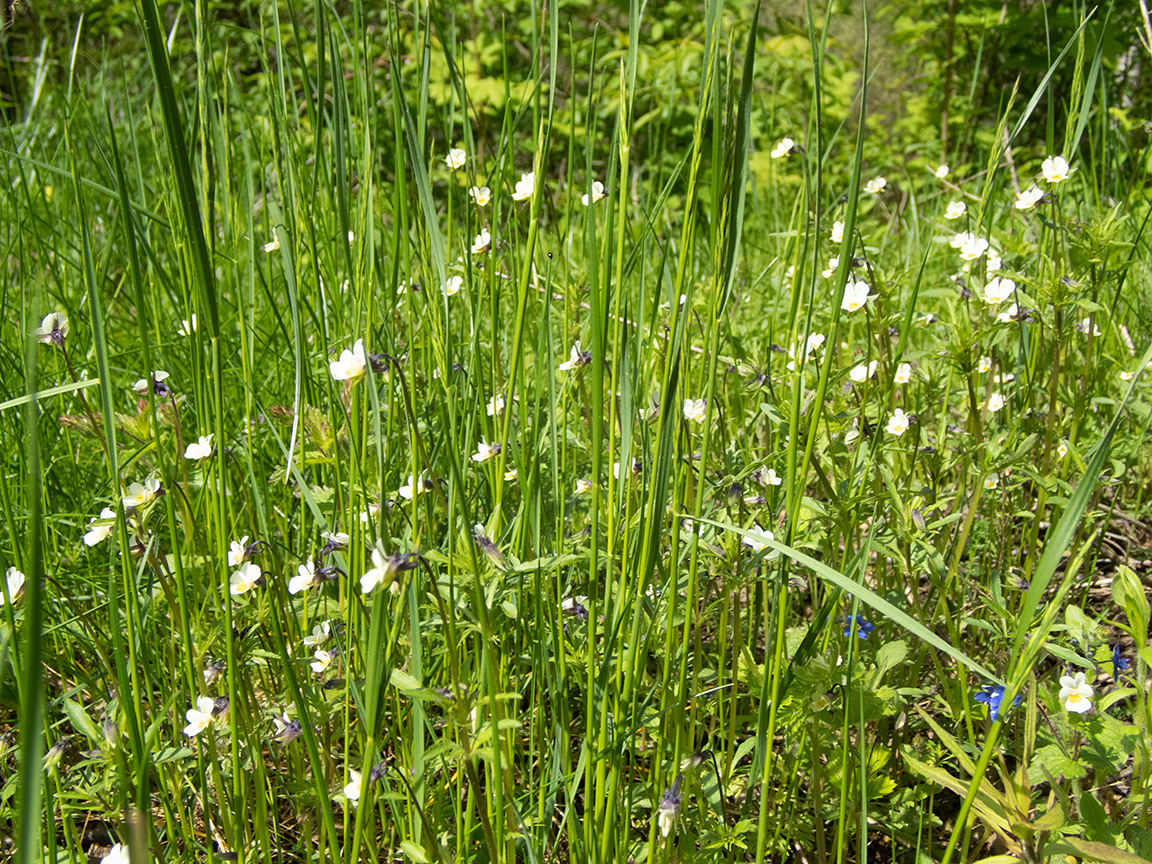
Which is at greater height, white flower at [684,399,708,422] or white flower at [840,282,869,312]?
white flower at [840,282,869,312]

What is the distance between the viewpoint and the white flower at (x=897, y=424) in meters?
1.38

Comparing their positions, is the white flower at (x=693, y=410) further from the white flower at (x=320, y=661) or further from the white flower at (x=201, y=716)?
the white flower at (x=201, y=716)

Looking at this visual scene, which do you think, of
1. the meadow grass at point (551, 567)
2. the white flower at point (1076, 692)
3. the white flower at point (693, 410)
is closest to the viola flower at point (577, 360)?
the meadow grass at point (551, 567)

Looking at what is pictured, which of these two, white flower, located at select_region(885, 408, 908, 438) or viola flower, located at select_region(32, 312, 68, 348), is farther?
white flower, located at select_region(885, 408, 908, 438)

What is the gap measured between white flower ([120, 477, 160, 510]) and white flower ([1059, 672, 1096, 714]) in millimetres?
1030

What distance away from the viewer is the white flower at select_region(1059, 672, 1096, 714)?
0.99 m

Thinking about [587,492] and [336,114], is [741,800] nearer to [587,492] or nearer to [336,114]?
[587,492]

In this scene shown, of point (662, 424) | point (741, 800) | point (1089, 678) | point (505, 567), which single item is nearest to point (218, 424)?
point (505, 567)

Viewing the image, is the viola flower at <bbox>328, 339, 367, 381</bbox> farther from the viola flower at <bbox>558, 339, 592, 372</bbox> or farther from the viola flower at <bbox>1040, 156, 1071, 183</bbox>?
the viola flower at <bbox>1040, 156, 1071, 183</bbox>

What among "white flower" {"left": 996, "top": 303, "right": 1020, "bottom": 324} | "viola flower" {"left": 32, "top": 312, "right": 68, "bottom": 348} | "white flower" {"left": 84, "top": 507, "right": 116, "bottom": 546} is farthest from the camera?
"white flower" {"left": 996, "top": 303, "right": 1020, "bottom": 324}

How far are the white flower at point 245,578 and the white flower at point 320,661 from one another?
118mm

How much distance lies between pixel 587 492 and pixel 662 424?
1.81 ft

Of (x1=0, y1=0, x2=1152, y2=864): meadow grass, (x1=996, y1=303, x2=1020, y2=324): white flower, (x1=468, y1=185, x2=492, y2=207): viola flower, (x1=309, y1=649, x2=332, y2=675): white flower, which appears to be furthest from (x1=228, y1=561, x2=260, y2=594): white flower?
(x1=996, y1=303, x2=1020, y2=324): white flower

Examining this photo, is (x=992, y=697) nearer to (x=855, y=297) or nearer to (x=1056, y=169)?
(x=855, y=297)
